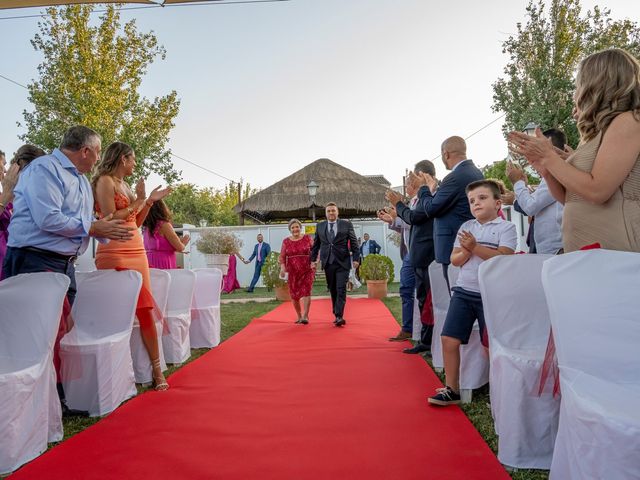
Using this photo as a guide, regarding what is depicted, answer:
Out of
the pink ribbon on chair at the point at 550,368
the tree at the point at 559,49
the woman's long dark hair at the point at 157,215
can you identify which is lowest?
the pink ribbon on chair at the point at 550,368

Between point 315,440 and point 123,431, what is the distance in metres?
1.23

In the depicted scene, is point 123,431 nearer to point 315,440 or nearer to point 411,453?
point 315,440

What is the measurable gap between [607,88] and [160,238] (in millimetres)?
4822

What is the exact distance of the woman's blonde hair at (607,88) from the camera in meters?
1.93

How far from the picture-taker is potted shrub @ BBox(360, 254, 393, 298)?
482 inches

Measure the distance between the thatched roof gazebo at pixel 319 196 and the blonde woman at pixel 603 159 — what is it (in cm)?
1832

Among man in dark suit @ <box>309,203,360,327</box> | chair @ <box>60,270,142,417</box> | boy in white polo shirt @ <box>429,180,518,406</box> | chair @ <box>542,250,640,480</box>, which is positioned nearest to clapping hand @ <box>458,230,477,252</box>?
boy in white polo shirt @ <box>429,180,518,406</box>

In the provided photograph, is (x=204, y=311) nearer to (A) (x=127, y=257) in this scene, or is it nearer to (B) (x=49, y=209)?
(A) (x=127, y=257)

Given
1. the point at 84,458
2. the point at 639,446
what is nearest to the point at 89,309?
the point at 84,458

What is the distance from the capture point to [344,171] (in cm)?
2317

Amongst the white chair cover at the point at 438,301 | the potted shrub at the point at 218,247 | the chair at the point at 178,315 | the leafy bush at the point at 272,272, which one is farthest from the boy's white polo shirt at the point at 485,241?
the potted shrub at the point at 218,247

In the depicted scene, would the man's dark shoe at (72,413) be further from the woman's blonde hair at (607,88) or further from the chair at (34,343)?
the woman's blonde hair at (607,88)

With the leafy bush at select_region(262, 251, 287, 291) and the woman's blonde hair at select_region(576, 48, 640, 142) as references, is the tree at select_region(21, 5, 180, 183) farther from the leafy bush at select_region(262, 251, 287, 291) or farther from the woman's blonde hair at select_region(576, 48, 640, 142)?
the woman's blonde hair at select_region(576, 48, 640, 142)

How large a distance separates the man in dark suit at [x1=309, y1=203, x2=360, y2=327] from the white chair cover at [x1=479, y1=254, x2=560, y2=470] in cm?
508
